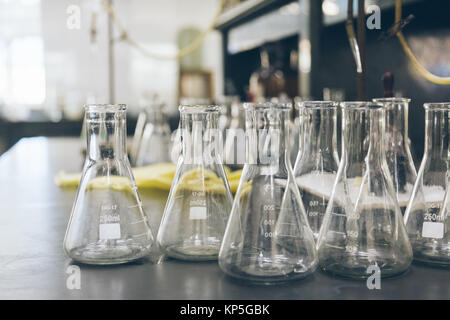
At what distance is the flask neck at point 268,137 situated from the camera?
627 mm

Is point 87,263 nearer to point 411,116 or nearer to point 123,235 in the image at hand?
point 123,235

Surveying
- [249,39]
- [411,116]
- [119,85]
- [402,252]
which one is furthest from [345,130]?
[119,85]

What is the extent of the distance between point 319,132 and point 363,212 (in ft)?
0.49

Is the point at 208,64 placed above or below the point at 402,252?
above

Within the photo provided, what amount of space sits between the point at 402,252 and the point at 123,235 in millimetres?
359

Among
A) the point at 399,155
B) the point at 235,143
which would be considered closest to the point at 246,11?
the point at 235,143

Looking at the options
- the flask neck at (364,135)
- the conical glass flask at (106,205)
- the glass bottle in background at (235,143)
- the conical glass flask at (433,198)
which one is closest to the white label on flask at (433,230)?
the conical glass flask at (433,198)

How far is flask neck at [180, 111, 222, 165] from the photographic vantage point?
2.32 feet

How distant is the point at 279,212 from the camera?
64 cm

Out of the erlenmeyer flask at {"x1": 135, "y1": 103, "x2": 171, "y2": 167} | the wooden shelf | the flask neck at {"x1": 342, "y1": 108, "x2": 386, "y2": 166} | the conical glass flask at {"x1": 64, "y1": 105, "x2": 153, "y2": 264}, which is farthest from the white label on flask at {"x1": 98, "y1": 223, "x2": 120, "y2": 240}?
the wooden shelf

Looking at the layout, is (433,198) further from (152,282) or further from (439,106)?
(152,282)

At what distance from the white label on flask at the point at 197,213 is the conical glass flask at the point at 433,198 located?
0.28 meters

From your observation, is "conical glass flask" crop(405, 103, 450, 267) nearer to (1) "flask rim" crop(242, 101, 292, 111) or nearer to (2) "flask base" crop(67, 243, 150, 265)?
(1) "flask rim" crop(242, 101, 292, 111)
